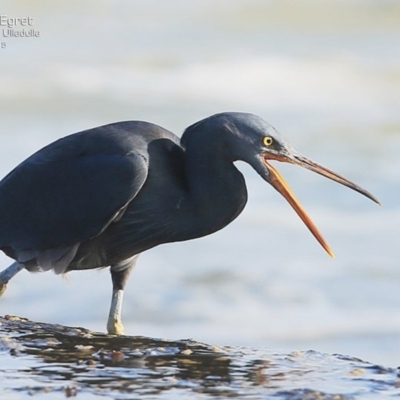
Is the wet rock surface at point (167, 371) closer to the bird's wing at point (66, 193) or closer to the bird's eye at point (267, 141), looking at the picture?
the bird's wing at point (66, 193)

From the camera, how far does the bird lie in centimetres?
845

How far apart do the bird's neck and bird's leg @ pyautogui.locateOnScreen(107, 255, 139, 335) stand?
746mm

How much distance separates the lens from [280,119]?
1745cm

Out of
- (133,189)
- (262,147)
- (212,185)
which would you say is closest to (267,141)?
(262,147)

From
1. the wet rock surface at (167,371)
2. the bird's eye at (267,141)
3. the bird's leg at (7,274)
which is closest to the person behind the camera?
the wet rock surface at (167,371)

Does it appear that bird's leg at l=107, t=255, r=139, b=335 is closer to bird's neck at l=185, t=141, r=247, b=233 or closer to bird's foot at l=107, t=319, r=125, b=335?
bird's foot at l=107, t=319, r=125, b=335

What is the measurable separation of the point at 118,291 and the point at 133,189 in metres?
1.06

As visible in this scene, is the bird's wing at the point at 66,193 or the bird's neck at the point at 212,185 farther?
the bird's neck at the point at 212,185

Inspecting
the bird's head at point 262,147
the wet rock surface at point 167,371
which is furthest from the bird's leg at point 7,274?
the bird's head at point 262,147

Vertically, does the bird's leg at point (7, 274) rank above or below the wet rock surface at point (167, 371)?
above

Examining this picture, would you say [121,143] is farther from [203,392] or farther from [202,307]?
[202,307]

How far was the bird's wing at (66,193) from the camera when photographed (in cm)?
841

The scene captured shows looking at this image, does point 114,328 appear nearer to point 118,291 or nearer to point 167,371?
point 118,291

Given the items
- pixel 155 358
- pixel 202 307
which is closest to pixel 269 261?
pixel 202 307
